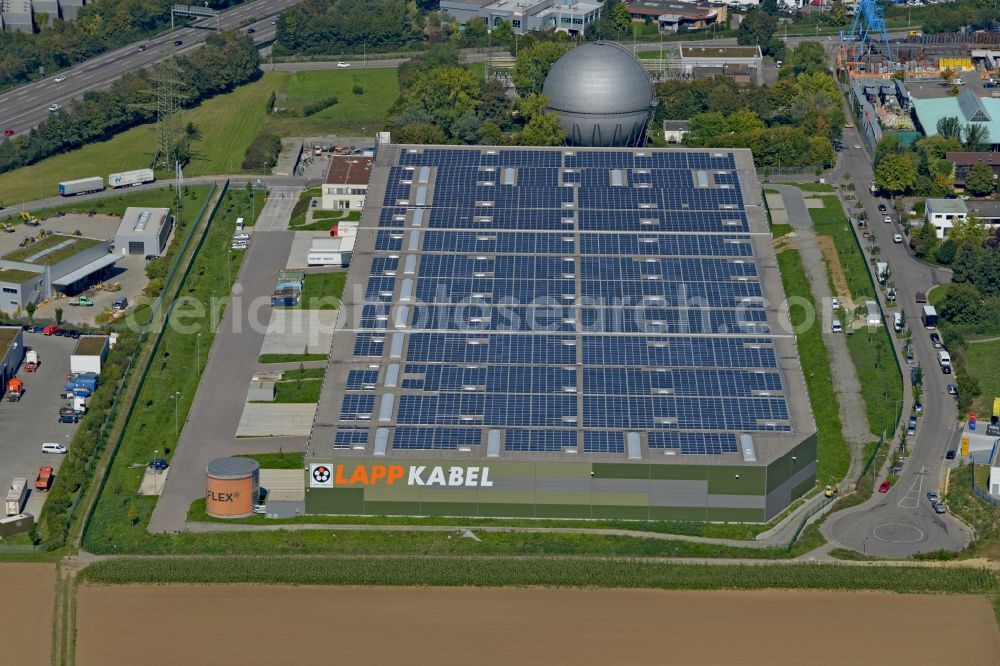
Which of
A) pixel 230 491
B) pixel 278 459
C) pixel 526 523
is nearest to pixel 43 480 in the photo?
pixel 230 491

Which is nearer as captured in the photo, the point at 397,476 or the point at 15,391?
the point at 397,476

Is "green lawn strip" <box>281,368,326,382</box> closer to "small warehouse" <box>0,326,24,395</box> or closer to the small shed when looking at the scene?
the small shed

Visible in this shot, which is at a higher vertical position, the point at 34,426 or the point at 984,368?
the point at 984,368

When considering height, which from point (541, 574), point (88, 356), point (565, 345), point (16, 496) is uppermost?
point (88, 356)

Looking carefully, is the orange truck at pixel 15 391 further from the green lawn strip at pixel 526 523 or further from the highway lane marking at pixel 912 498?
the highway lane marking at pixel 912 498

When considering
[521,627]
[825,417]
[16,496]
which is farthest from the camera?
[825,417]

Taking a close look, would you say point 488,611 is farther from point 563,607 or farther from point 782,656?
point 782,656

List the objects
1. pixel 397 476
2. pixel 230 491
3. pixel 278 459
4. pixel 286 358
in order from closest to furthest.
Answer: pixel 230 491, pixel 397 476, pixel 278 459, pixel 286 358

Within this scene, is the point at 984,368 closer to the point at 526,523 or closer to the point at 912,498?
the point at 912,498
